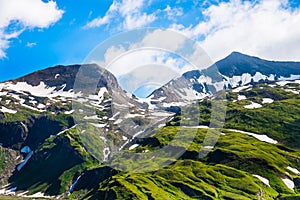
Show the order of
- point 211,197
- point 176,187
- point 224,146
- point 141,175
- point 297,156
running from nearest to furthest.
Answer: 1. point 211,197
2. point 176,187
3. point 141,175
4. point 297,156
5. point 224,146

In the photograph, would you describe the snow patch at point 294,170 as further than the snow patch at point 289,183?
Result: Yes

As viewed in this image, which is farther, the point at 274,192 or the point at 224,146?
the point at 224,146

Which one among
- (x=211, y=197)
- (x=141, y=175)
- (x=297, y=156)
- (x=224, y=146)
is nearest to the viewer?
(x=211, y=197)

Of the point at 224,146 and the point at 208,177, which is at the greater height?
the point at 224,146

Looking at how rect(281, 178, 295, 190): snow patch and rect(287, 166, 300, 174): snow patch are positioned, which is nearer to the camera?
rect(281, 178, 295, 190): snow patch

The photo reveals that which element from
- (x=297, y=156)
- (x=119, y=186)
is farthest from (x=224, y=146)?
(x=119, y=186)

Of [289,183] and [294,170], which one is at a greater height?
[294,170]

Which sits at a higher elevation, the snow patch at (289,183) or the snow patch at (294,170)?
the snow patch at (294,170)

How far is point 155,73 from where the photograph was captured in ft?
120

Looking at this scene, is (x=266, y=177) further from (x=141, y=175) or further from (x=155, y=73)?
(x=155, y=73)

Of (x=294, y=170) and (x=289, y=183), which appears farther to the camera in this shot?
(x=294, y=170)

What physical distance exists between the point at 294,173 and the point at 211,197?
144ft

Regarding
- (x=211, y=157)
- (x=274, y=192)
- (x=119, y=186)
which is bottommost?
(x=274, y=192)

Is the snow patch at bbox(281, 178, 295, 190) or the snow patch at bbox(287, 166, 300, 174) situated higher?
the snow patch at bbox(287, 166, 300, 174)
